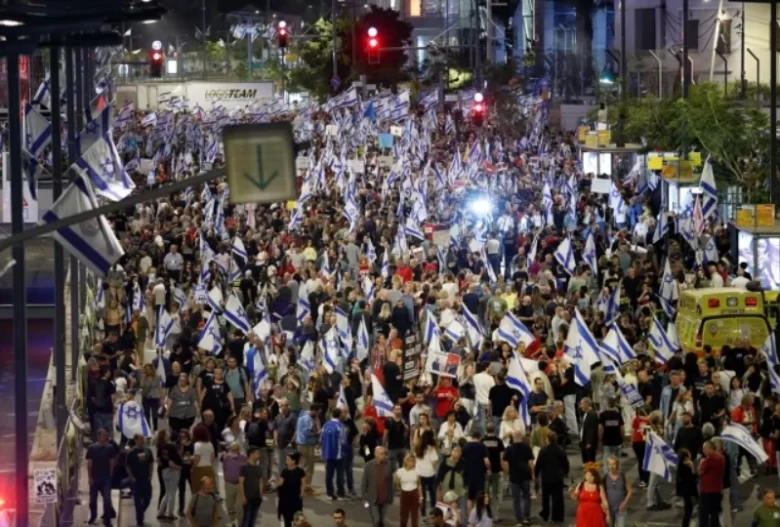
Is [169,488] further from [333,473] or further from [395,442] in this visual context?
[395,442]

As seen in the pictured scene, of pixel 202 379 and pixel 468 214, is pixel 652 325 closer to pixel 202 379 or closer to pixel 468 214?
pixel 202 379

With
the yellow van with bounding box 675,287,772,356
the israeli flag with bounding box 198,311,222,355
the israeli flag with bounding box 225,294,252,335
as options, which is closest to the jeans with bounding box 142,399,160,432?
the israeli flag with bounding box 198,311,222,355

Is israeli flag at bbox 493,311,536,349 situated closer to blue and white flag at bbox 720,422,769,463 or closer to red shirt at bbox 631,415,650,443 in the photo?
red shirt at bbox 631,415,650,443

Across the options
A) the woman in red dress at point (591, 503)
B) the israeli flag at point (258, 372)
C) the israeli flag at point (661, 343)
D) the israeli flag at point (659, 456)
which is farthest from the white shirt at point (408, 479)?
the israeli flag at point (661, 343)

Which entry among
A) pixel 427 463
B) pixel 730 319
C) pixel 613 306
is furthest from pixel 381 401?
pixel 613 306

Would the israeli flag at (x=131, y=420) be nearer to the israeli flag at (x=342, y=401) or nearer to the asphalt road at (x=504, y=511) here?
the asphalt road at (x=504, y=511)

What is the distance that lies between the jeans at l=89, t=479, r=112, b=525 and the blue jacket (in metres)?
2.55

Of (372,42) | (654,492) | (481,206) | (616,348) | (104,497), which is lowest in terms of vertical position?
(654,492)

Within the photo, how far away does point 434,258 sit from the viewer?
36969 mm

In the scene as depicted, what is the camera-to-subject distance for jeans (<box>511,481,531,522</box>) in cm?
2183

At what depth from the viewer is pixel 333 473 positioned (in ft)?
76.2

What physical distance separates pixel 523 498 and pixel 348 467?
241 cm

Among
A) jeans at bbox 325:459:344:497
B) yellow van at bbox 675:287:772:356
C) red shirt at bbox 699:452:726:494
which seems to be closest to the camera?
red shirt at bbox 699:452:726:494

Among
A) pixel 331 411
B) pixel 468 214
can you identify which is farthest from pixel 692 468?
pixel 468 214
